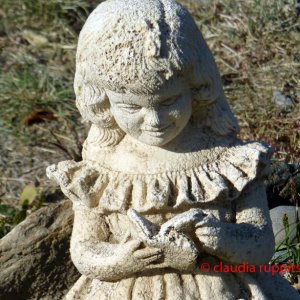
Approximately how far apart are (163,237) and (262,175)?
0.52 m

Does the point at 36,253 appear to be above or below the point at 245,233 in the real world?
below

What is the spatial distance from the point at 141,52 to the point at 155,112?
232mm

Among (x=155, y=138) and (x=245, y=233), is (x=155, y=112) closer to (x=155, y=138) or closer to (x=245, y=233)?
(x=155, y=138)

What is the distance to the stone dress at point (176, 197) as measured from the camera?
3207 millimetres

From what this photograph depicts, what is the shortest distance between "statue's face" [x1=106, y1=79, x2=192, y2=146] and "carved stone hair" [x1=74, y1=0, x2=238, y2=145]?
4 centimetres

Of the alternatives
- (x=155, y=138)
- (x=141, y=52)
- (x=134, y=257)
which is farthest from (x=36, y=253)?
(x=141, y=52)

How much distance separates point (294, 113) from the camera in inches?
242

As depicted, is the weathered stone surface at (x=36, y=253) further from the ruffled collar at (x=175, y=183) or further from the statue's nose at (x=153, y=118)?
the statue's nose at (x=153, y=118)

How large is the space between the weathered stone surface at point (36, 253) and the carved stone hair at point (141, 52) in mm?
1183

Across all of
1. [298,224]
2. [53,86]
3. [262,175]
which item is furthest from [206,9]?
[262,175]

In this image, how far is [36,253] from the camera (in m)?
4.21

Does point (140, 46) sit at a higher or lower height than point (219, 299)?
higher

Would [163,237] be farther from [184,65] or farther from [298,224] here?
[298,224]

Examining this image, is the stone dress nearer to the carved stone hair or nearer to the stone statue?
the stone statue
